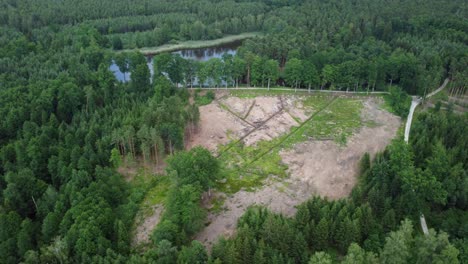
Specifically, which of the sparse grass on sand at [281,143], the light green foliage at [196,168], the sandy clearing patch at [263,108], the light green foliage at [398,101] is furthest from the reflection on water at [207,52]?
the light green foliage at [196,168]

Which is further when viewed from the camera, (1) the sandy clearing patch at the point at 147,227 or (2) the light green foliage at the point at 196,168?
(2) the light green foliage at the point at 196,168

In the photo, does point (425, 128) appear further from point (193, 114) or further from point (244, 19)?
point (244, 19)

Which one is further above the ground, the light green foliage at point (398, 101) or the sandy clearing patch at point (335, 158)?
the light green foliage at point (398, 101)

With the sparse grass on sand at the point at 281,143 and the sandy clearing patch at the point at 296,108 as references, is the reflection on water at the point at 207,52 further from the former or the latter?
the sandy clearing patch at the point at 296,108

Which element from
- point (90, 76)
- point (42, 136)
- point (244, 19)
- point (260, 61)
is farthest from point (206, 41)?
point (42, 136)

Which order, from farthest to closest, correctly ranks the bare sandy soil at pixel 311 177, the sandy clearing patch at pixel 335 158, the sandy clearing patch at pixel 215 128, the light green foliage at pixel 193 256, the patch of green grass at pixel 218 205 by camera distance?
the sandy clearing patch at pixel 215 128
the sandy clearing patch at pixel 335 158
the patch of green grass at pixel 218 205
the bare sandy soil at pixel 311 177
the light green foliage at pixel 193 256

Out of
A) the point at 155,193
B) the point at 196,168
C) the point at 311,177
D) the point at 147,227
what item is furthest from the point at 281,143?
the point at 147,227

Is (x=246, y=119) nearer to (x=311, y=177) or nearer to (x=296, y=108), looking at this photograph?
(x=296, y=108)

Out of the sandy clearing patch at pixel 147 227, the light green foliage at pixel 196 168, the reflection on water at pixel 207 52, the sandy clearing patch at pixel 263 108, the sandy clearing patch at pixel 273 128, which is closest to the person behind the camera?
the sandy clearing patch at pixel 147 227
